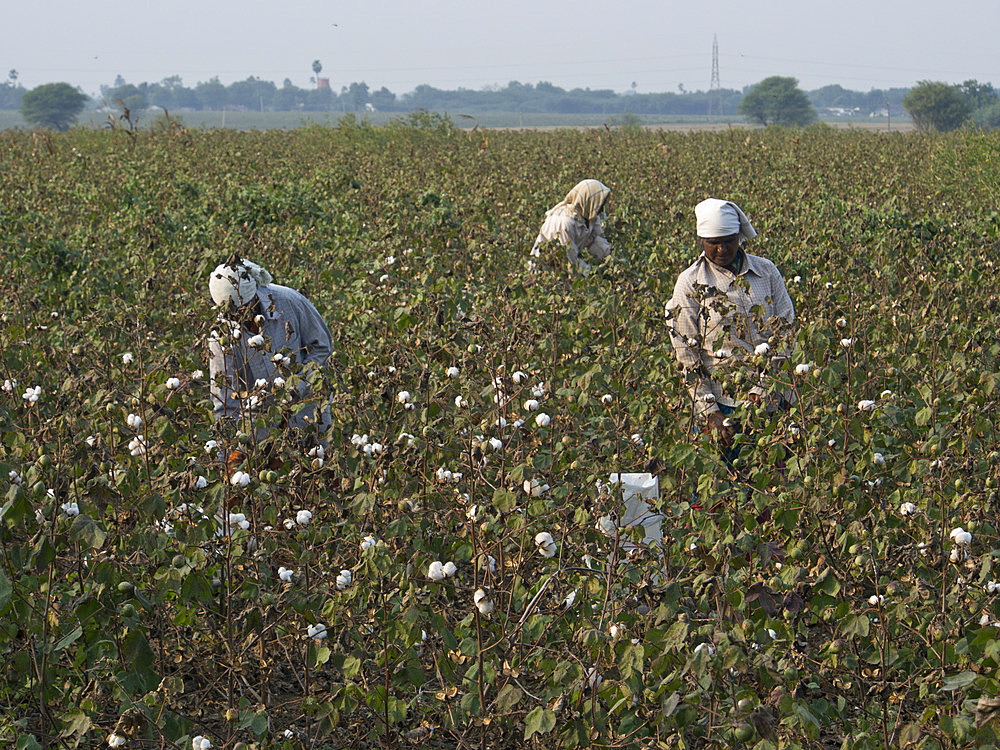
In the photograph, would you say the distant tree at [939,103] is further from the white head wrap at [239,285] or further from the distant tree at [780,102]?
the white head wrap at [239,285]

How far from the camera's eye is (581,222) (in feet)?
20.8

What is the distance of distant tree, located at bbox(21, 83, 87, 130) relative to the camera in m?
93.3

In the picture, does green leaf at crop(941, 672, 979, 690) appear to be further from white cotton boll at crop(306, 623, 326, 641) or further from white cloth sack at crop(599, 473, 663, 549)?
white cotton boll at crop(306, 623, 326, 641)

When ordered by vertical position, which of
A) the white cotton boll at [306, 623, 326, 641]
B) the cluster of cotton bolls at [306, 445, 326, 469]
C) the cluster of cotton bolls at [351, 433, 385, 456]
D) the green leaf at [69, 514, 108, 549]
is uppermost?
the green leaf at [69, 514, 108, 549]

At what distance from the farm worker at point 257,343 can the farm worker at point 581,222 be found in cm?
248

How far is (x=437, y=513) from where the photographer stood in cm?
254

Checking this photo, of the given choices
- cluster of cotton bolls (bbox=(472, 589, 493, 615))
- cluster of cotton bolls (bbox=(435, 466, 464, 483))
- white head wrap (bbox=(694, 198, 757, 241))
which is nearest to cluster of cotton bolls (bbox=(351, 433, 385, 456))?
cluster of cotton bolls (bbox=(435, 466, 464, 483))

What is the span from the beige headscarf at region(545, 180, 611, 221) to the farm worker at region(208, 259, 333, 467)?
2735 mm

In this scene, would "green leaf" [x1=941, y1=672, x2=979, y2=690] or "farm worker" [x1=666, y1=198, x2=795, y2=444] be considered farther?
"farm worker" [x1=666, y1=198, x2=795, y2=444]

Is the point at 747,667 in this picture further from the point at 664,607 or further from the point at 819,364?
the point at 819,364

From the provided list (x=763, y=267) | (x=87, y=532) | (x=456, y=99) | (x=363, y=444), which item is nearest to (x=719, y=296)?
(x=763, y=267)

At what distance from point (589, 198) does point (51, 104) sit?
10083 centimetres

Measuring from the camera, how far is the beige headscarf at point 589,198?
20.2 ft

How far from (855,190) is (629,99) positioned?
167m
